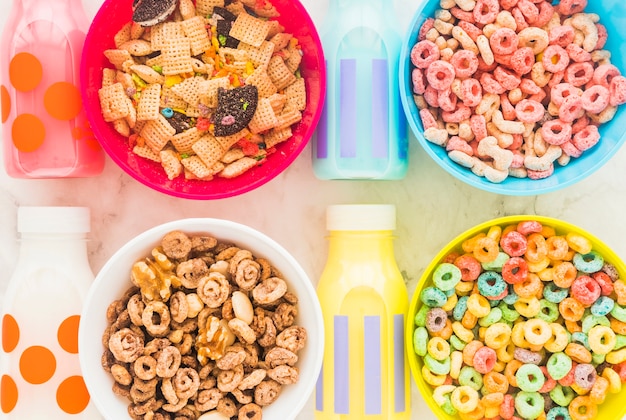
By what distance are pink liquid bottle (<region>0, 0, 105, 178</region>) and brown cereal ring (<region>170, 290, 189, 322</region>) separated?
265 millimetres

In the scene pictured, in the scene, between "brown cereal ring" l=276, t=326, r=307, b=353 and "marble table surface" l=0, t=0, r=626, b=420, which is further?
"marble table surface" l=0, t=0, r=626, b=420

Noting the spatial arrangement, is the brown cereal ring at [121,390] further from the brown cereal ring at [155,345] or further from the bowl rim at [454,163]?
the bowl rim at [454,163]

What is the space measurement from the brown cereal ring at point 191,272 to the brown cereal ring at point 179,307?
2cm

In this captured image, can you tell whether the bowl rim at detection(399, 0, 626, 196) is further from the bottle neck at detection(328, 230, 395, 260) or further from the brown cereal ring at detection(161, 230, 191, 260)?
the brown cereal ring at detection(161, 230, 191, 260)

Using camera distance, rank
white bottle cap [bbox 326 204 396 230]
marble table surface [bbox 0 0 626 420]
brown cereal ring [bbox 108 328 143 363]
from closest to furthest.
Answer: brown cereal ring [bbox 108 328 143 363] → white bottle cap [bbox 326 204 396 230] → marble table surface [bbox 0 0 626 420]

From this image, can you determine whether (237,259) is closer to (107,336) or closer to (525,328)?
(107,336)

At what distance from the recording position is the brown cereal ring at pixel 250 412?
3.35 ft

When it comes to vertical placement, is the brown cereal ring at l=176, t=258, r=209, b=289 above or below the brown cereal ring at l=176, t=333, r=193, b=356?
above

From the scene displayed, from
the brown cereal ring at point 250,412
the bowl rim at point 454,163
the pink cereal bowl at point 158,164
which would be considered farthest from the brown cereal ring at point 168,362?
the bowl rim at point 454,163

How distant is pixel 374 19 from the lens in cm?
111

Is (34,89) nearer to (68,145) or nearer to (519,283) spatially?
(68,145)

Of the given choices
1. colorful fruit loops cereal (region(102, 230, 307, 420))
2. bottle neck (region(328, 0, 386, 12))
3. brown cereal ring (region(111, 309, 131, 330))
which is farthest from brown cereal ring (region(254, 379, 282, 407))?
bottle neck (region(328, 0, 386, 12))

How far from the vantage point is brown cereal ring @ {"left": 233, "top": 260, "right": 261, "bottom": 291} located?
1034 mm

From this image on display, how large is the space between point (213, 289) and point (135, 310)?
11 centimetres
